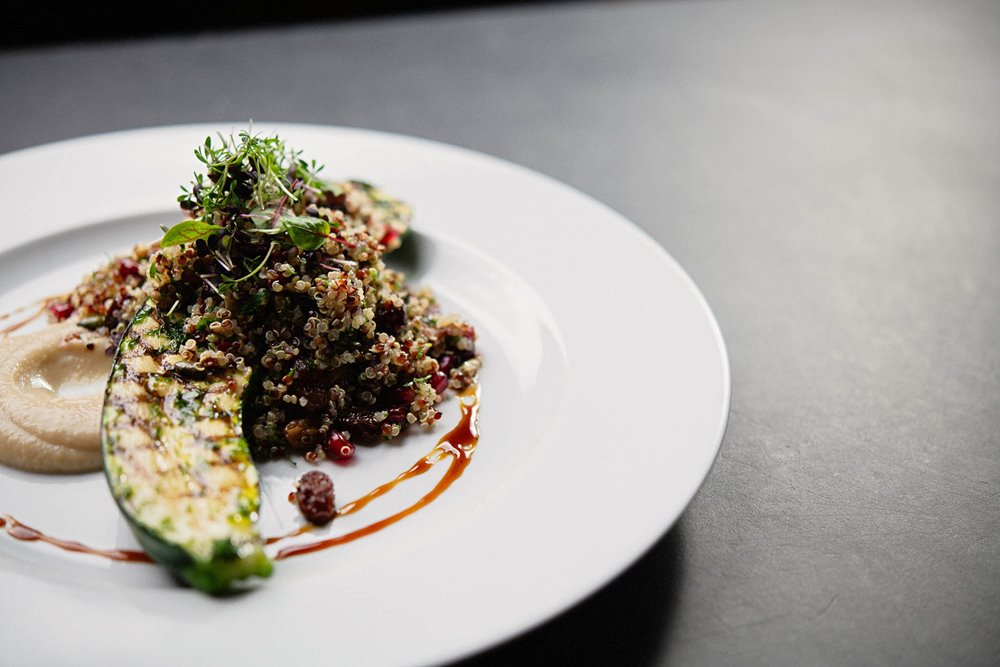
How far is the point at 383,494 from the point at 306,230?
38.0 inches

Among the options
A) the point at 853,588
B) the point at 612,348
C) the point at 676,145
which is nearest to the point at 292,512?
the point at 612,348

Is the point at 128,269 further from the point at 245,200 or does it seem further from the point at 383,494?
the point at 383,494

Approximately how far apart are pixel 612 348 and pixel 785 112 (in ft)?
11.6

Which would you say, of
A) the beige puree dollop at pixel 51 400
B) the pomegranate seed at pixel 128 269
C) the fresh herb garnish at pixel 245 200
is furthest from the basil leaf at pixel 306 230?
the beige puree dollop at pixel 51 400

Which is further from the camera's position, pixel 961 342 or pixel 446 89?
pixel 446 89

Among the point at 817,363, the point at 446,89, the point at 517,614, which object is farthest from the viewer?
the point at 446,89

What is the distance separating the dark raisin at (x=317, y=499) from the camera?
2.76 m

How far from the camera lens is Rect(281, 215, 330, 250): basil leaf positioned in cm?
316

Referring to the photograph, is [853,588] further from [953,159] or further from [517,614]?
[953,159]

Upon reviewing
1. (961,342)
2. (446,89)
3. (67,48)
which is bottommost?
(961,342)

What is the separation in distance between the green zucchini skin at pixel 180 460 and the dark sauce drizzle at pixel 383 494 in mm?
161

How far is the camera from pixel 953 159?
5.64 m

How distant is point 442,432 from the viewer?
3193 millimetres

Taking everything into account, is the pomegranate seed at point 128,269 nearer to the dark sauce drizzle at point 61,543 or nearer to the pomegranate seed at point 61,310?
the pomegranate seed at point 61,310
